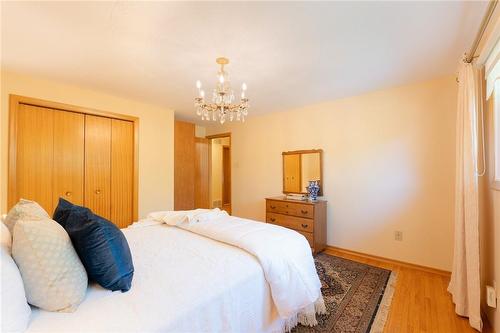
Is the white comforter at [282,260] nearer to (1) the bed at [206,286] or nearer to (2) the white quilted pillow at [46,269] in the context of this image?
(1) the bed at [206,286]

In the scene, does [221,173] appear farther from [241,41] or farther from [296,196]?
[241,41]

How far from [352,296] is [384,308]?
26 centimetres

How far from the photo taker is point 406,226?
2.82m

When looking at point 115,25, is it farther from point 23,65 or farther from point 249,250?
point 249,250

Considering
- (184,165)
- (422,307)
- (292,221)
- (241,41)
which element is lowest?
(422,307)

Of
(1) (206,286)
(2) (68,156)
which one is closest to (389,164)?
(1) (206,286)

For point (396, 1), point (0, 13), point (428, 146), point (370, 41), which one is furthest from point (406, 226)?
point (0, 13)

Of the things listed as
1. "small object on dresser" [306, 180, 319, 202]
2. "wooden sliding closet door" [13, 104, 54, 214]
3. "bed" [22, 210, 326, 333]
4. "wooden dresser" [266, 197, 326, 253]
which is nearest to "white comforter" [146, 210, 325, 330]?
"bed" [22, 210, 326, 333]

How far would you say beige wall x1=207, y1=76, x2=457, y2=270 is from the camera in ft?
8.56

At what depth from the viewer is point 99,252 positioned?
1.06 metres

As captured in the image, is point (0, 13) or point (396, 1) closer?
point (396, 1)

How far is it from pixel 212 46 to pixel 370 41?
131 cm

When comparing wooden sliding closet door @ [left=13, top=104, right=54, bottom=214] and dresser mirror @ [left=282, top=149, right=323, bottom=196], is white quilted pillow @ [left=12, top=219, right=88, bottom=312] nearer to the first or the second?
wooden sliding closet door @ [left=13, top=104, right=54, bottom=214]

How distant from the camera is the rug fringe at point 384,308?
1.71 meters
